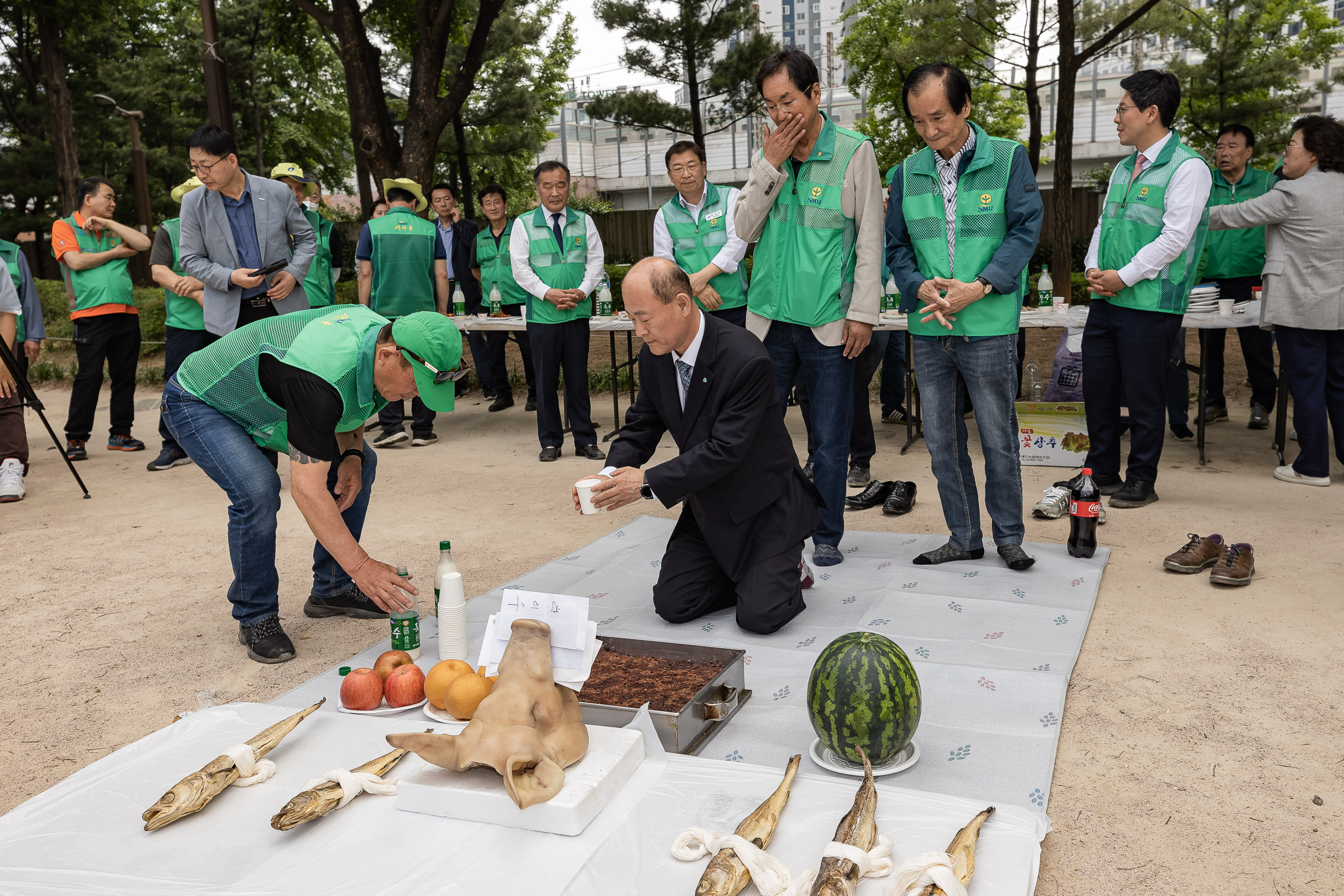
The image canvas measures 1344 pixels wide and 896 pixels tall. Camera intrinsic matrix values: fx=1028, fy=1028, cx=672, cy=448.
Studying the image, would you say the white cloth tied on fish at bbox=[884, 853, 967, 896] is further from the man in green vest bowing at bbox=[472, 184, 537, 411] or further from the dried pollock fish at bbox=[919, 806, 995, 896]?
the man in green vest bowing at bbox=[472, 184, 537, 411]

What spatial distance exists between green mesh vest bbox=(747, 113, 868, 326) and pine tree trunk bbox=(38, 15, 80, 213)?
58.3 ft

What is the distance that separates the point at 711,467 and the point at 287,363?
1446 mm

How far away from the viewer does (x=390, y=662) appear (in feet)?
10.8

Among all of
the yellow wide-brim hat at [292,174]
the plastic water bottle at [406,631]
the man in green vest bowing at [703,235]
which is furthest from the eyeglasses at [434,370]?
the yellow wide-brim hat at [292,174]

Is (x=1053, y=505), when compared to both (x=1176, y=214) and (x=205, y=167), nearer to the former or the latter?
(x=1176, y=214)

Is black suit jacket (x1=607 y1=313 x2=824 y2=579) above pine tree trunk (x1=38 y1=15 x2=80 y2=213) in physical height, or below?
below

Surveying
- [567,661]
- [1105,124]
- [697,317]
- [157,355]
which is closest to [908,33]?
[157,355]

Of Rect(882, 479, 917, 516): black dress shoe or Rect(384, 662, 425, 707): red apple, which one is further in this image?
Rect(882, 479, 917, 516): black dress shoe

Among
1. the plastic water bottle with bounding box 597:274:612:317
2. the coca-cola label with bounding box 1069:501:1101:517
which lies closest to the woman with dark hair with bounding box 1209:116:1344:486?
the coca-cola label with bounding box 1069:501:1101:517

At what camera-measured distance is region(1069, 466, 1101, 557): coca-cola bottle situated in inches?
177

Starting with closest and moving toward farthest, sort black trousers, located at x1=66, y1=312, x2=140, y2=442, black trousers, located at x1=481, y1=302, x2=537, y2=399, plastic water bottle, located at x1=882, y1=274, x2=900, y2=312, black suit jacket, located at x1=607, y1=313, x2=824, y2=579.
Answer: black suit jacket, located at x1=607, y1=313, x2=824, y2=579 < plastic water bottle, located at x1=882, y1=274, x2=900, y2=312 < black trousers, located at x1=66, y1=312, x2=140, y2=442 < black trousers, located at x1=481, y1=302, x2=537, y2=399

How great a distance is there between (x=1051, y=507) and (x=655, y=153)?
2594 centimetres

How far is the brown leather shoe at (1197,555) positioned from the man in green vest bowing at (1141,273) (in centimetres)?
102

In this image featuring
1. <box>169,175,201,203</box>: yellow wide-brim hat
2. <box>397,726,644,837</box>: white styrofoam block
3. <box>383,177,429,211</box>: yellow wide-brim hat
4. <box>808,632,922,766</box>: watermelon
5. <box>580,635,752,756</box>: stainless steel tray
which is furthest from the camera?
<box>383,177,429,211</box>: yellow wide-brim hat
